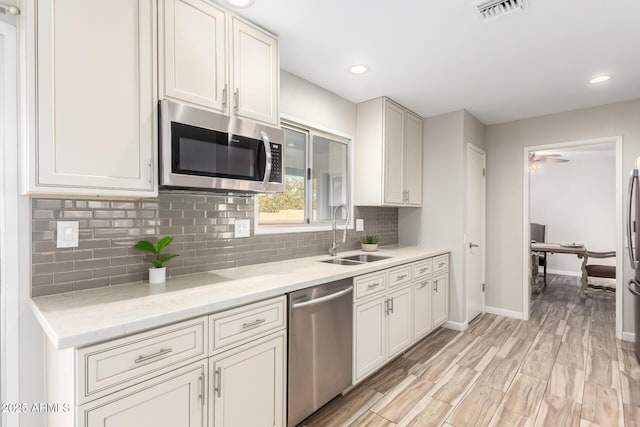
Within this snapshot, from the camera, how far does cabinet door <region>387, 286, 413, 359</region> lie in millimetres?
2596

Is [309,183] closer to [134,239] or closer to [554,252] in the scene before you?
[134,239]

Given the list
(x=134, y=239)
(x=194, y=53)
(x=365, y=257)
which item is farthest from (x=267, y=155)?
(x=365, y=257)

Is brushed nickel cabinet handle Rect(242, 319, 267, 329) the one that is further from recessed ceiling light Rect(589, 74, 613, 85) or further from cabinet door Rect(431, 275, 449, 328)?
recessed ceiling light Rect(589, 74, 613, 85)

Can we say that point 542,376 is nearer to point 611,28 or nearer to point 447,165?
point 447,165

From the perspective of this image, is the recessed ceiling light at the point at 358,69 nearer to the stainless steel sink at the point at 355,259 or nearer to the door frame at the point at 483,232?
the stainless steel sink at the point at 355,259

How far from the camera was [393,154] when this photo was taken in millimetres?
3354

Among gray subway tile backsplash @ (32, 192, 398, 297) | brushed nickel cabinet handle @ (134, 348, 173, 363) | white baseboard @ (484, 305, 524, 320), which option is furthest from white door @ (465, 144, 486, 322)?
brushed nickel cabinet handle @ (134, 348, 173, 363)

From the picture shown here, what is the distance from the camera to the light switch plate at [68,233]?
4.91 ft

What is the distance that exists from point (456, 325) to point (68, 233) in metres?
3.57

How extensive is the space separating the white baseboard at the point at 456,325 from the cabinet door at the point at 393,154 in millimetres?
1473

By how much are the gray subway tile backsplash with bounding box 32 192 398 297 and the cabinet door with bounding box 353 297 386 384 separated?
778 millimetres

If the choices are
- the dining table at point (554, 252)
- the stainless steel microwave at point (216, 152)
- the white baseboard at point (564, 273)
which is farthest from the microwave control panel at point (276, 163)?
the white baseboard at point (564, 273)

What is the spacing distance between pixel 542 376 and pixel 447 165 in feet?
7.13

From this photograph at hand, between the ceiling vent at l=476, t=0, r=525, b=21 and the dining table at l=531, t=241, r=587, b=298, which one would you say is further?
the dining table at l=531, t=241, r=587, b=298
